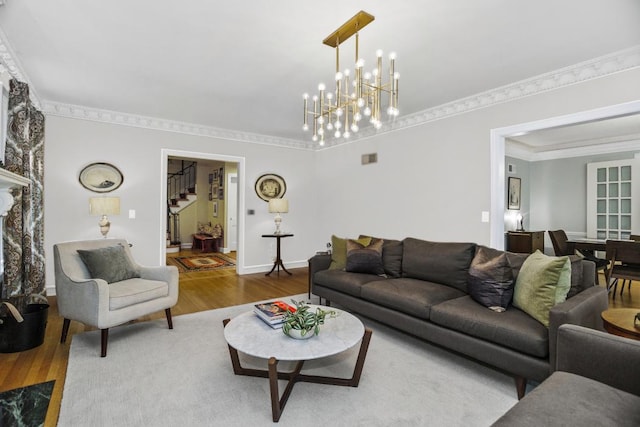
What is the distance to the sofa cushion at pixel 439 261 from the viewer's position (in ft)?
10.1

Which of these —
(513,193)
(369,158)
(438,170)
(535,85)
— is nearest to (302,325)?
(438,170)

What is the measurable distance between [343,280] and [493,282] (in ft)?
4.89

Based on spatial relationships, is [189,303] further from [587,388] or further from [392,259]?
[587,388]

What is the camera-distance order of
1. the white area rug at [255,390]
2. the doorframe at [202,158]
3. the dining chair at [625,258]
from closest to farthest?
the white area rug at [255,390], the dining chair at [625,258], the doorframe at [202,158]

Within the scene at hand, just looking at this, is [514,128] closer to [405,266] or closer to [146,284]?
[405,266]

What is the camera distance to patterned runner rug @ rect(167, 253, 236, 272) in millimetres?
6532

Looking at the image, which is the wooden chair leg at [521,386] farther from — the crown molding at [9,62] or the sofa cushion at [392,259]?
the crown molding at [9,62]

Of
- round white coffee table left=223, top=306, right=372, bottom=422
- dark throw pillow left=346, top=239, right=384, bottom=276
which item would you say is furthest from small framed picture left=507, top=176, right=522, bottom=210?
round white coffee table left=223, top=306, right=372, bottom=422

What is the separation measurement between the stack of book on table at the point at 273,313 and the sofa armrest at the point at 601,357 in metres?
1.65

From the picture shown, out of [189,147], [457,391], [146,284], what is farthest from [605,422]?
[189,147]

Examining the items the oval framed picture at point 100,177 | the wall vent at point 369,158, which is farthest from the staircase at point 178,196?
the wall vent at point 369,158

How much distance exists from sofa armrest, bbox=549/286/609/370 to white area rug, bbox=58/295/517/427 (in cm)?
51

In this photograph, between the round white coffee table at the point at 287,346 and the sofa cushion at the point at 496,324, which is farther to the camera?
the sofa cushion at the point at 496,324

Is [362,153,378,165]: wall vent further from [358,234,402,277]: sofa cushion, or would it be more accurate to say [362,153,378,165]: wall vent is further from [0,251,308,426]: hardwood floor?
[0,251,308,426]: hardwood floor
